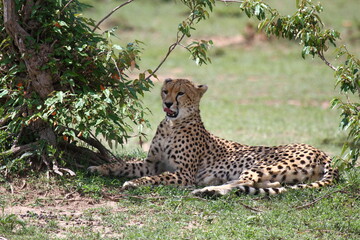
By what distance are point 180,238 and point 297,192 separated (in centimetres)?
170

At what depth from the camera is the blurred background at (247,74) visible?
11.2 m

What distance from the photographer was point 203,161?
23.5 feet

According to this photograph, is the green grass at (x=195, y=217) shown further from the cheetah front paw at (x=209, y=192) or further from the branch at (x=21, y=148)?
the branch at (x=21, y=148)

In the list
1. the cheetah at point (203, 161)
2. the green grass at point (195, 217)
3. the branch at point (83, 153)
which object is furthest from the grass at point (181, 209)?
the branch at point (83, 153)

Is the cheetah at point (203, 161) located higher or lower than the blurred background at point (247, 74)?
lower

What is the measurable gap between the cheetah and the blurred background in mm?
1119

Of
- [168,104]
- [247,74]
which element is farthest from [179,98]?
[247,74]

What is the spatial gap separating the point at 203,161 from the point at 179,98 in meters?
0.75

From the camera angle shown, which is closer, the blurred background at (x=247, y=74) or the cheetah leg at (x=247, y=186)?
the cheetah leg at (x=247, y=186)

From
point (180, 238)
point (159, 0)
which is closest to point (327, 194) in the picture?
point (180, 238)

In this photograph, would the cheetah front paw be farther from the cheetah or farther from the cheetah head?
the cheetah head

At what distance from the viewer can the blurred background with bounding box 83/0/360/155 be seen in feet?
36.7

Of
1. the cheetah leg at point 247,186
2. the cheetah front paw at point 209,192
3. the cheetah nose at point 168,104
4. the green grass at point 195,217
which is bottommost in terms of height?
the green grass at point 195,217

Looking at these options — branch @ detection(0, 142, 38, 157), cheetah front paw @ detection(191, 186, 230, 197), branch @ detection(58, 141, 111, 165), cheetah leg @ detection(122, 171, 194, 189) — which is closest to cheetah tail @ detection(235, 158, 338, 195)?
cheetah front paw @ detection(191, 186, 230, 197)
